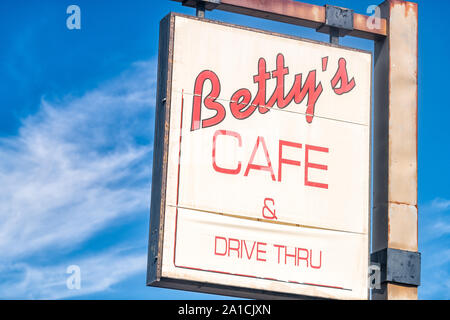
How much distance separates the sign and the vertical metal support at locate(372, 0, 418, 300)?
392 millimetres

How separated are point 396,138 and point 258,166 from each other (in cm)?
265

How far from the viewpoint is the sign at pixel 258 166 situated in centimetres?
1564

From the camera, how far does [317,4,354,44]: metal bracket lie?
17.7m

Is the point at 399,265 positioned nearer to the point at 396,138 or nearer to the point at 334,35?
the point at 396,138

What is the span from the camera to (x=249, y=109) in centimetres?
1656

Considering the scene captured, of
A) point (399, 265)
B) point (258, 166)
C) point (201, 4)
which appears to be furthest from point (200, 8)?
point (399, 265)

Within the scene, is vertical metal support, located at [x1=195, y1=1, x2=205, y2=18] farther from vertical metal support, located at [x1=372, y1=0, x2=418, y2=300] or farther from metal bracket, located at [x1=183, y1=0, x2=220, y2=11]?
vertical metal support, located at [x1=372, y1=0, x2=418, y2=300]

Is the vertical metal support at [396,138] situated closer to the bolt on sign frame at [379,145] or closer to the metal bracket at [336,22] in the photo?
the bolt on sign frame at [379,145]

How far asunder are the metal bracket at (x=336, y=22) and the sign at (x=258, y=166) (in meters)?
0.37

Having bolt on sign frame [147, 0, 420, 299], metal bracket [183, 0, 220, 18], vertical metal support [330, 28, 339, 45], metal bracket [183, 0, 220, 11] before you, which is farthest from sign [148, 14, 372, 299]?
metal bracket [183, 0, 220, 11]

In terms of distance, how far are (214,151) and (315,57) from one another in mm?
2564
